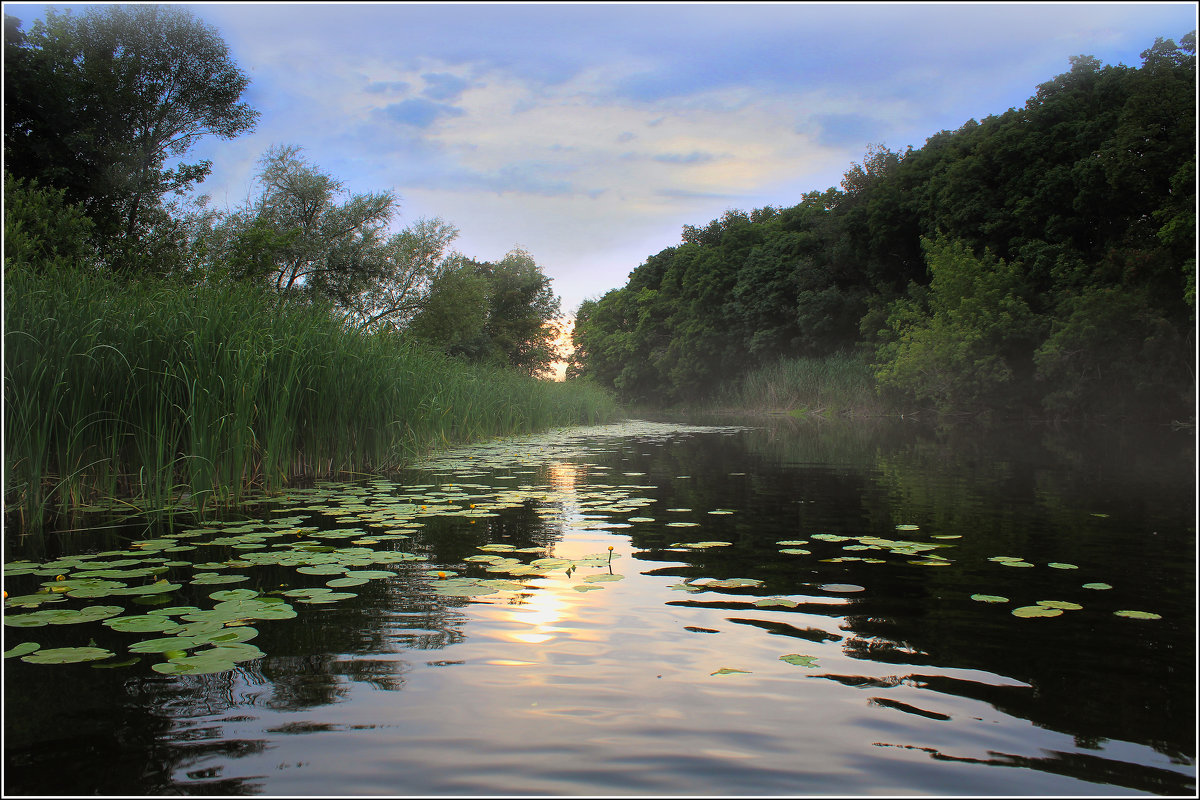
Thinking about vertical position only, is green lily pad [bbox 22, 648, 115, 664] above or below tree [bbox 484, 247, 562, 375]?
below

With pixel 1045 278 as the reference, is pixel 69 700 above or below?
below

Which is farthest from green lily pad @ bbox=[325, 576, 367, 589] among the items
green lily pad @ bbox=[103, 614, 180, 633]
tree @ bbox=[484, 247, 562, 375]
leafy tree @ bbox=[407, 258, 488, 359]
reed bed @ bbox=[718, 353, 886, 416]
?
tree @ bbox=[484, 247, 562, 375]

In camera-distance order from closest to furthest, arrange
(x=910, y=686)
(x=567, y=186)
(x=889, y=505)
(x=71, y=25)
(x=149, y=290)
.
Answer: (x=910, y=686) < (x=889, y=505) < (x=149, y=290) < (x=567, y=186) < (x=71, y=25)

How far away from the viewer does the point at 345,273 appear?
2794 centimetres

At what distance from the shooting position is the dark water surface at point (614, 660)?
161cm

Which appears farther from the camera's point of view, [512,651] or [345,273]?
[345,273]

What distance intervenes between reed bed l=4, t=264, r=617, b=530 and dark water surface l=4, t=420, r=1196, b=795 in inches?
26.7

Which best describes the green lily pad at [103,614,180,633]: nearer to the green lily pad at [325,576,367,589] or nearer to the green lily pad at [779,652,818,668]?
the green lily pad at [325,576,367,589]

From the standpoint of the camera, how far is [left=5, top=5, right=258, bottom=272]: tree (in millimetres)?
16125

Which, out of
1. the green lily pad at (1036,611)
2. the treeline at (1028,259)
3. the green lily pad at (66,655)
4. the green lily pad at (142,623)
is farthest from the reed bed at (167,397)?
the treeline at (1028,259)

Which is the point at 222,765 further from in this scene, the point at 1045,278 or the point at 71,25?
the point at 1045,278

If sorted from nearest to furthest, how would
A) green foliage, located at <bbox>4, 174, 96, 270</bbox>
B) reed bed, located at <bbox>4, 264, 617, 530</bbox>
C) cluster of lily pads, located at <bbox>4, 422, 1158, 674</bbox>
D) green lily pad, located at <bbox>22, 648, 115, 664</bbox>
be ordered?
green lily pad, located at <bbox>22, 648, 115, 664</bbox> → cluster of lily pads, located at <bbox>4, 422, 1158, 674</bbox> → reed bed, located at <bbox>4, 264, 617, 530</bbox> → green foliage, located at <bbox>4, 174, 96, 270</bbox>

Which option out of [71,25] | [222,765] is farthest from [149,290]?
[71,25]

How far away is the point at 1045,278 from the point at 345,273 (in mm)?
25334
